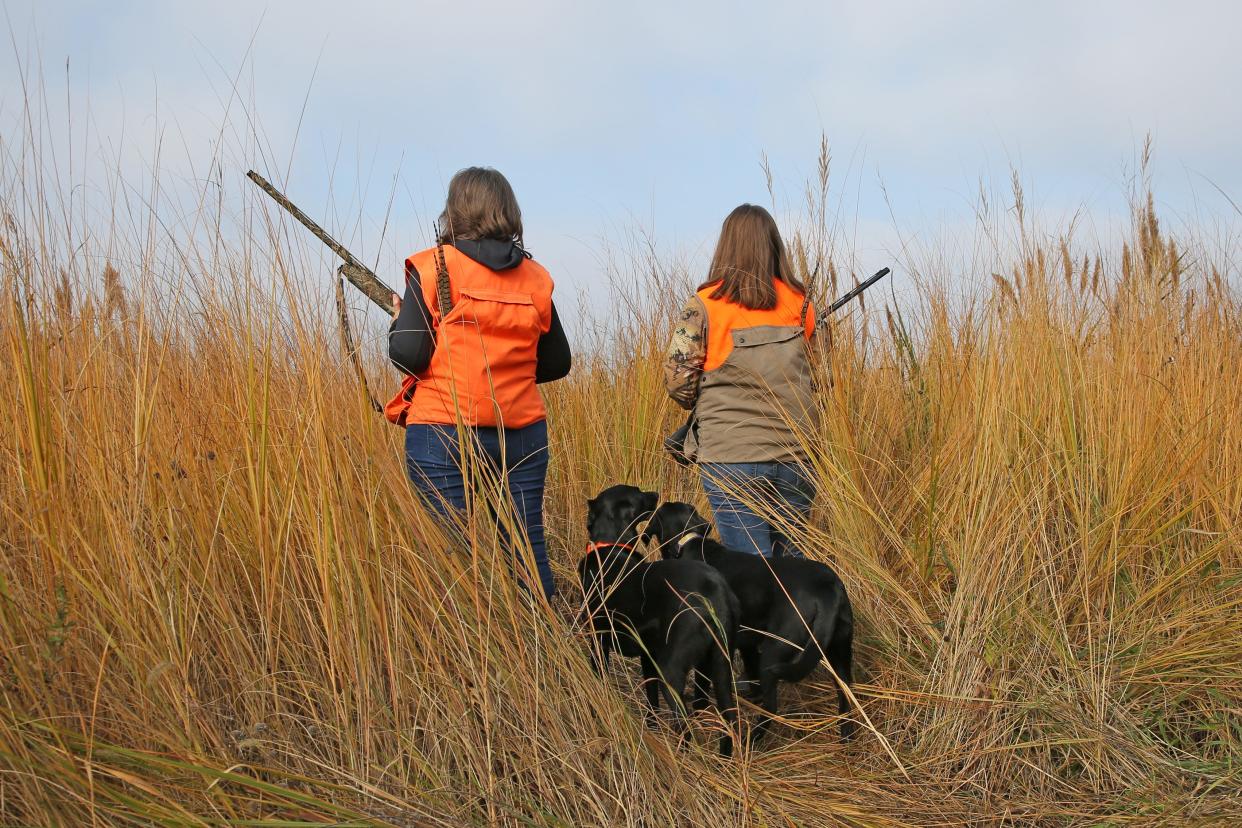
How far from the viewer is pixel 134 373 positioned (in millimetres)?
2523

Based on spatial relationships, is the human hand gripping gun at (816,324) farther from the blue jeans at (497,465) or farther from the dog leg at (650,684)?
the dog leg at (650,684)

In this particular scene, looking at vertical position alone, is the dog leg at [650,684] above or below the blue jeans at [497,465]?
below

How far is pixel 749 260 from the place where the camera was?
12.8ft

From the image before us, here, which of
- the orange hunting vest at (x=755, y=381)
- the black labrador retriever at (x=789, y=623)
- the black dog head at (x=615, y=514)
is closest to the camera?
the black labrador retriever at (x=789, y=623)

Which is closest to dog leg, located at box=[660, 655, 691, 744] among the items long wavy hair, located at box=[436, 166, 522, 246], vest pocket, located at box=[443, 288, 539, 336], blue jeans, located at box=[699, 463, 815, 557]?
blue jeans, located at box=[699, 463, 815, 557]

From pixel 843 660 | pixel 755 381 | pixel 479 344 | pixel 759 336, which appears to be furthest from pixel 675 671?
pixel 759 336

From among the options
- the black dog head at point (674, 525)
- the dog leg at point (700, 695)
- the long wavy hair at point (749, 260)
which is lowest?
the dog leg at point (700, 695)

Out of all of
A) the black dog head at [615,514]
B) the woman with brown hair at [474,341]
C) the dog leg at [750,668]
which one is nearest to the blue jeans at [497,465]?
the woman with brown hair at [474,341]

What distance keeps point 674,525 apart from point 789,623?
748 millimetres

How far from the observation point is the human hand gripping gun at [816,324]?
4098 millimetres

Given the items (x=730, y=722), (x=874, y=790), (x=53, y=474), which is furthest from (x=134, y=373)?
(x=874, y=790)

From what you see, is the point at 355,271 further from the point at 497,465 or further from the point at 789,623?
the point at 789,623

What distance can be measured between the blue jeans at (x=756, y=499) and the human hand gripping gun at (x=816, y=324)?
0.61 ft

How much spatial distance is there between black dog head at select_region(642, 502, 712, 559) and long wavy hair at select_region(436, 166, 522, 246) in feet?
3.85
